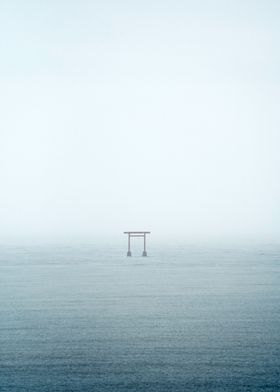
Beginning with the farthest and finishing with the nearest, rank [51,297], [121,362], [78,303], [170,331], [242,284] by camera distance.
Answer: 1. [242,284]
2. [51,297]
3. [78,303]
4. [170,331]
5. [121,362]

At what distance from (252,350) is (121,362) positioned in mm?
3015

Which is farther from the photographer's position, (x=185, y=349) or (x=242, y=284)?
(x=242, y=284)

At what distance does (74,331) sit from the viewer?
39.5 feet

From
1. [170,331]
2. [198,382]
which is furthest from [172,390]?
[170,331]

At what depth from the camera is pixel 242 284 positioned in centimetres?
2186

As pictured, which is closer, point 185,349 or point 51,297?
point 185,349

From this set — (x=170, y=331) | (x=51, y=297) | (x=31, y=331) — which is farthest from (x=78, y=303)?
(x=170, y=331)

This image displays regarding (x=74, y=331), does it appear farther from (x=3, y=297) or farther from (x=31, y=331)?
(x=3, y=297)

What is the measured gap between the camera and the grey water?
8234mm

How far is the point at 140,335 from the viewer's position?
11.6m

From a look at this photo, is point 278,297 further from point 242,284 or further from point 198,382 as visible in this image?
point 198,382

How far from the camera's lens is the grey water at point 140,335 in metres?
8.23

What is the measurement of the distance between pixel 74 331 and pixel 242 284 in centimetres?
1200

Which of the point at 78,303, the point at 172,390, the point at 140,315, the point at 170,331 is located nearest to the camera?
the point at 172,390
